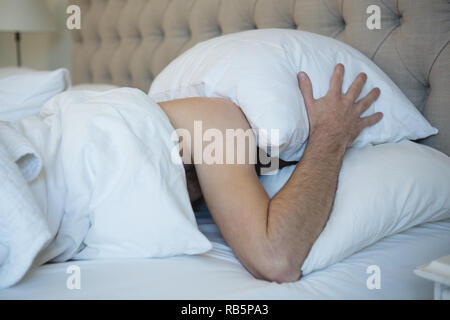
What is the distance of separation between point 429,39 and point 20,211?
0.84m

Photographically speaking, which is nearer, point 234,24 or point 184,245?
point 184,245

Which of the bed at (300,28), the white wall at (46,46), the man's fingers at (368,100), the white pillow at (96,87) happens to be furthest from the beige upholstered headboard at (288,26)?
the white wall at (46,46)

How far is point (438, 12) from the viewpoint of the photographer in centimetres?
91

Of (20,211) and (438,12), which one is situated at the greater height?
(438,12)

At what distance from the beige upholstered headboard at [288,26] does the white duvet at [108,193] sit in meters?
0.59

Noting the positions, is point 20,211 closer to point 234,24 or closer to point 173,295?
point 173,295

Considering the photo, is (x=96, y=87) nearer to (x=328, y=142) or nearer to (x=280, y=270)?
(x=328, y=142)

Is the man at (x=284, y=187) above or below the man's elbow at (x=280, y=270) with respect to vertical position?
above

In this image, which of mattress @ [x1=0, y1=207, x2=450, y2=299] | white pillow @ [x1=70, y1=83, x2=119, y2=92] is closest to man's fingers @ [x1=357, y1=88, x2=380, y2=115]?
mattress @ [x1=0, y1=207, x2=450, y2=299]

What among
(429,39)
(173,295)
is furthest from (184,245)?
(429,39)

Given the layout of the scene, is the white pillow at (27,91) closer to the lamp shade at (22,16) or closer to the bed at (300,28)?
the bed at (300,28)

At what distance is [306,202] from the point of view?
0.69 metres

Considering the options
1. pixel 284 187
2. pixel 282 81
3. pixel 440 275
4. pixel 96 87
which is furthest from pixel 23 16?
pixel 440 275

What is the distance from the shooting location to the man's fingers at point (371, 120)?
2.82ft
